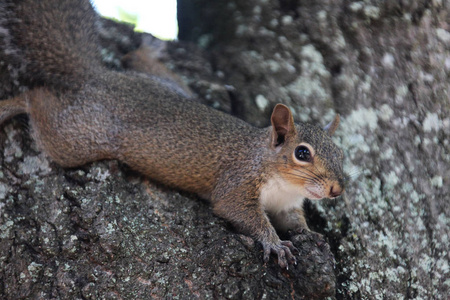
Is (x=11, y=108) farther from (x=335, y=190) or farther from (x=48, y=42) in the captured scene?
(x=335, y=190)

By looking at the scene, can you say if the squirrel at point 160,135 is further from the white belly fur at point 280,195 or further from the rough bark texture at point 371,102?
the rough bark texture at point 371,102

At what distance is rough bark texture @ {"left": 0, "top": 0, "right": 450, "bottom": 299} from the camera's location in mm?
1777

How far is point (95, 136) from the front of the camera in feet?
7.64

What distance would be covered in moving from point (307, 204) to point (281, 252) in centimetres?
61

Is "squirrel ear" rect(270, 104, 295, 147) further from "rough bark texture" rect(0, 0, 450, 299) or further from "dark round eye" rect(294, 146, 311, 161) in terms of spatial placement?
"rough bark texture" rect(0, 0, 450, 299)

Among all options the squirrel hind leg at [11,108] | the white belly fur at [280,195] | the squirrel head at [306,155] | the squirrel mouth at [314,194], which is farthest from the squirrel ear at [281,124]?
the squirrel hind leg at [11,108]

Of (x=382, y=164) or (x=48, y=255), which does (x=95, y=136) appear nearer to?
(x=48, y=255)

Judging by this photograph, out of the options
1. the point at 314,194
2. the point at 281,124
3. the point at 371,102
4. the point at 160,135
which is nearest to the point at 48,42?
the point at 160,135

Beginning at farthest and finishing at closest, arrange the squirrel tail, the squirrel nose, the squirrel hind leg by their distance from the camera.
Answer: the squirrel tail < the squirrel hind leg < the squirrel nose

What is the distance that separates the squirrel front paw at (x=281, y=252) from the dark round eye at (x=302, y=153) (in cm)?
47

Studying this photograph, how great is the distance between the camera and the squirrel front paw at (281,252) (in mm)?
1845

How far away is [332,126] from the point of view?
2.33 meters

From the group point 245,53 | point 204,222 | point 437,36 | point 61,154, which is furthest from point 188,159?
point 437,36

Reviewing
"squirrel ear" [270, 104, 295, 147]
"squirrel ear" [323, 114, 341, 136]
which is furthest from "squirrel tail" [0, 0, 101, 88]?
"squirrel ear" [323, 114, 341, 136]
